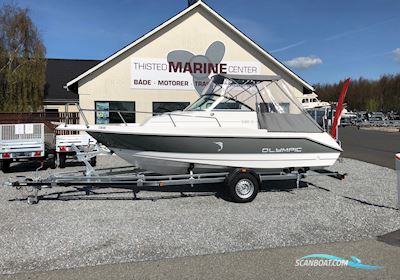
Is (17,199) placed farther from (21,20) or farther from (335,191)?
(21,20)

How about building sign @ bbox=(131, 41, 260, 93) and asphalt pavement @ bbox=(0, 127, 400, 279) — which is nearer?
asphalt pavement @ bbox=(0, 127, 400, 279)

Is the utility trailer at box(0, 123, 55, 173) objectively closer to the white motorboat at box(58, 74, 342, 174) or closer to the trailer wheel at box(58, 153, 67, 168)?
the trailer wheel at box(58, 153, 67, 168)

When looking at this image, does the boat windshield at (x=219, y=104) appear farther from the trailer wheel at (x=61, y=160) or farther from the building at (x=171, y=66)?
the building at (x=171, y=66)

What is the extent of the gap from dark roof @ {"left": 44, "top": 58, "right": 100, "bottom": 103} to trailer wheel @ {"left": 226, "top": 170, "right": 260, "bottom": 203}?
2193 cm

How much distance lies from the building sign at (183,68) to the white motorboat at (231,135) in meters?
8.76

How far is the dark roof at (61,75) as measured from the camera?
2817 cm

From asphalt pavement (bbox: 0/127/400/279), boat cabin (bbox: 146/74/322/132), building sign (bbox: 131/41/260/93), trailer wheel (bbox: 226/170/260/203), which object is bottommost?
asphalt pavement (bbox: 0/127/400/279)

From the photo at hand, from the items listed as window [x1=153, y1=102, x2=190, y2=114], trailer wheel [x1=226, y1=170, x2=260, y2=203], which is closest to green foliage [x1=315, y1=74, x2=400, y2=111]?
window [x1=153, y1=102, x2=190, y2=114]

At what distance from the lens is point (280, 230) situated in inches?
213

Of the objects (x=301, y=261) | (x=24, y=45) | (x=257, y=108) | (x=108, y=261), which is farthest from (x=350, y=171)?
(x=24, y=45)

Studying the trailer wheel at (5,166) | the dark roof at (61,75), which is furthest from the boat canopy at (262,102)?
the dark roof at (61,75)

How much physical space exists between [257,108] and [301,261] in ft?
13.4

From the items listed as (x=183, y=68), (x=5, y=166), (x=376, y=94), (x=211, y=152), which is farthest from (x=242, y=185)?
(x=376, y=94)

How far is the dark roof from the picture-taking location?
2817 cm
